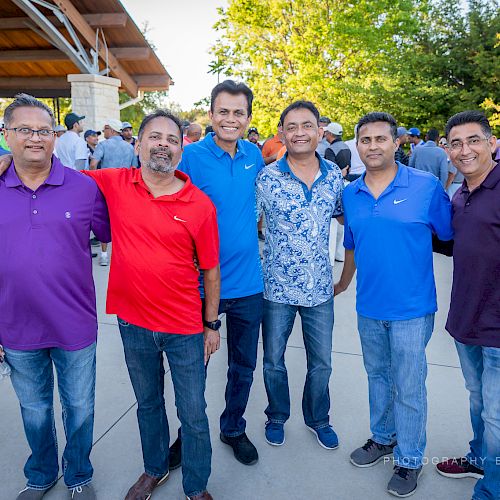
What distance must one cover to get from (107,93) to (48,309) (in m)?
11.4

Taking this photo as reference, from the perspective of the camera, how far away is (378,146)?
8.25 feet

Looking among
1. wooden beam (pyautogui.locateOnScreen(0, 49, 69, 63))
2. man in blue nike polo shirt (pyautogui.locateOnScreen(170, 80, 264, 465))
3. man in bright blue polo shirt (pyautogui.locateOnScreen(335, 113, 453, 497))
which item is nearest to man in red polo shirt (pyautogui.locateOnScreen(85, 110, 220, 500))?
man in blue nike polo shirt (pyautogui.locateOnScreen(170, 80, 264, 465))

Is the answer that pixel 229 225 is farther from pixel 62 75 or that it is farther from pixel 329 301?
pixel 62 75

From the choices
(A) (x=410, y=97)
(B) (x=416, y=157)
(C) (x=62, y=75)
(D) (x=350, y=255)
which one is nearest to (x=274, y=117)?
(A) (x=410, y=97)

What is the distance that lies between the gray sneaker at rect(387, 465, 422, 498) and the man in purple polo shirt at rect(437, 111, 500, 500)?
0.99 feet

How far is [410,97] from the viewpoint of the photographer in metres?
18.8

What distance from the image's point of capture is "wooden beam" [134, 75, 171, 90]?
14.7 meters

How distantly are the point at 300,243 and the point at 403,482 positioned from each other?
4.61 feet

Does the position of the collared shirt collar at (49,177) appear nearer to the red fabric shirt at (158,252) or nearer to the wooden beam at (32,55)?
the red fabric shirt at (158,252)

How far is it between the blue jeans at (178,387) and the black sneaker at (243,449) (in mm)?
409

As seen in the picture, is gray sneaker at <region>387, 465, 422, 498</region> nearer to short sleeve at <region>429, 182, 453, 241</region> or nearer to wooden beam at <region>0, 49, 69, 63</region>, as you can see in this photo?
short sleeve at <region>429, 182, 453, 241</region>

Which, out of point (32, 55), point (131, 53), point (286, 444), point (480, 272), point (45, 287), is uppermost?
point (32, 55)

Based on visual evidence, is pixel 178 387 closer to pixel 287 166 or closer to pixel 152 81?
pixel 287 166

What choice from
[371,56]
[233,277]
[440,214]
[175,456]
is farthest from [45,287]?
[371,56]
